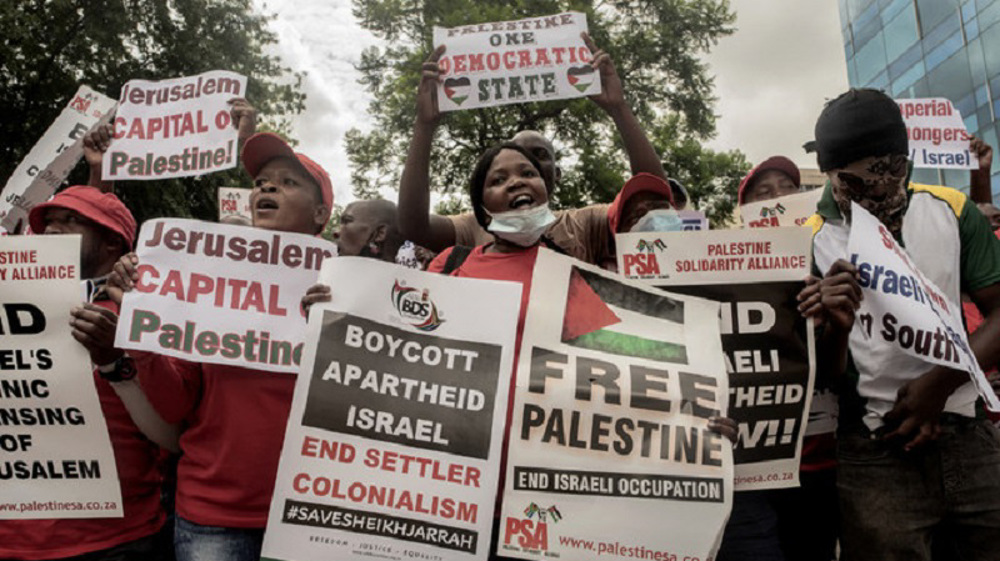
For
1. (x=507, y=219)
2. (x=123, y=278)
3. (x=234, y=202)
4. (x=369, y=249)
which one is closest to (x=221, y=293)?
(x=123, y=278)

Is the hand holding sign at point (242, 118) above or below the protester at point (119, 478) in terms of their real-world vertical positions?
above

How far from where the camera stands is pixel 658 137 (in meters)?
18.3

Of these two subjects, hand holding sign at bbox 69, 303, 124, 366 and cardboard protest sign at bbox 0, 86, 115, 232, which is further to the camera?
cardboard protest sign at bbox 0, 86, 115, 232

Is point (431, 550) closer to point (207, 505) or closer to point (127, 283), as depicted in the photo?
point (207, 505)

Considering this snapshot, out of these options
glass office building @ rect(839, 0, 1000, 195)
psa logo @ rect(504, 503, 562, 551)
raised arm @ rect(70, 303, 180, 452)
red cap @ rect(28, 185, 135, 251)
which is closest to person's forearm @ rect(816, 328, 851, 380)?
psa logo @ rect(504, 503, 562, 551)

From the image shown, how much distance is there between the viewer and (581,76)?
388 cm

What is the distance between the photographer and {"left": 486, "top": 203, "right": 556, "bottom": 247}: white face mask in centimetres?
246

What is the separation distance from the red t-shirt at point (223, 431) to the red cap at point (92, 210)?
0.74 m

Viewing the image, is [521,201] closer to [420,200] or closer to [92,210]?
[420,200]

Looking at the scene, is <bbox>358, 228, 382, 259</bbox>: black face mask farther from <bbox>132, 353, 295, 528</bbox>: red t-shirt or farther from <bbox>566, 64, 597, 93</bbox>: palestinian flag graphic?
<bbox>132, 353, 295, 528</bbox>: red t-shirt

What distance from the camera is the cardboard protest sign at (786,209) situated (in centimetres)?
427

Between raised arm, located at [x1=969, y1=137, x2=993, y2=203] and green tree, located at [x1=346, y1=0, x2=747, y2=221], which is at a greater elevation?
green tree, located at [x1=346, y1=0, x2=747, y2=221]

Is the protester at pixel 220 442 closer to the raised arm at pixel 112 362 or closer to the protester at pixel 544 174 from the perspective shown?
the raised arm at pixel 112 362

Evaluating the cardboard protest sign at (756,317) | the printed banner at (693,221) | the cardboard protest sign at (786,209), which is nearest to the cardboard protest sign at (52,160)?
the printed banner at (693,221)
